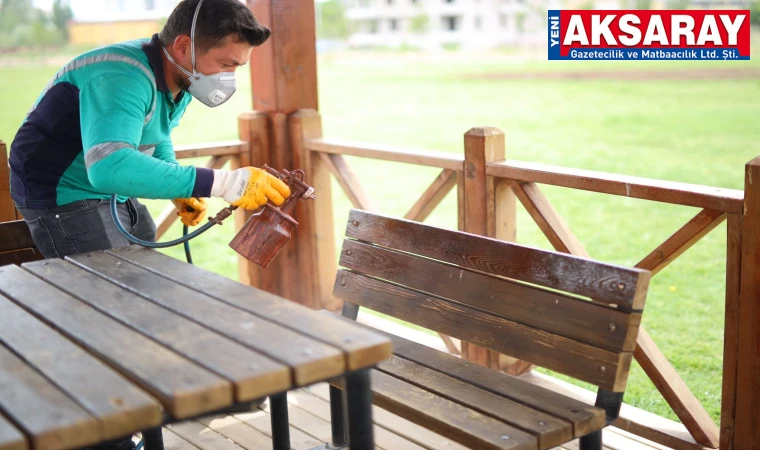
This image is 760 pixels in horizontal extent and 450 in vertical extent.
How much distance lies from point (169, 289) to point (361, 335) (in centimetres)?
60

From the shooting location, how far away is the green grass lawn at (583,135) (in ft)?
21.7

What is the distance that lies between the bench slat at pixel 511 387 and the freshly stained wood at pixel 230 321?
637 millimetres

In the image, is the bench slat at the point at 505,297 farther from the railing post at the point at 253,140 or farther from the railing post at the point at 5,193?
the railing post at the point at 253,140

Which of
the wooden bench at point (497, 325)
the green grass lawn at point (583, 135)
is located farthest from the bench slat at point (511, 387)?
the green grass lawn at point (583, 135)

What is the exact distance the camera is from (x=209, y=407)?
1429mm

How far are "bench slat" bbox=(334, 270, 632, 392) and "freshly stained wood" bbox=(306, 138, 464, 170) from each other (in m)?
0.82

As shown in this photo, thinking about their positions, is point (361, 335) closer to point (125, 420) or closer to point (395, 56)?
point (125, 420)

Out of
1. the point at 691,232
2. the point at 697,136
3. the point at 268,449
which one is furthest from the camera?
the point at 697,136

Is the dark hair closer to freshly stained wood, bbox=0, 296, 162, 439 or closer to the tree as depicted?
freshly stained wood, bbox=0, 296, 162, 439

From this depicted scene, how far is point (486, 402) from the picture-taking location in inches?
80.4

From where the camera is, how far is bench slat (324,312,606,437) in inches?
76.9

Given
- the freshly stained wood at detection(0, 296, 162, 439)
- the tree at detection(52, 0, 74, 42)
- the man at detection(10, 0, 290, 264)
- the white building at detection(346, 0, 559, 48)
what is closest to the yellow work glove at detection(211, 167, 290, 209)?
the man at detection(10, 0, 290, 264)

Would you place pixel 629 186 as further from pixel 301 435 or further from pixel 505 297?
pixel 301 435

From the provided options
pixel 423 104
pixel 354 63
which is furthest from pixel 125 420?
pixel 354 63
